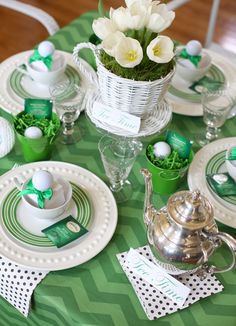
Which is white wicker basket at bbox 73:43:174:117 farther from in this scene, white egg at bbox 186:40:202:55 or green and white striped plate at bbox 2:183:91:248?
white egg at bbox 186:40:202:55

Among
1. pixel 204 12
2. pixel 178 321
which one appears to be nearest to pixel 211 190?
pixel 178 321

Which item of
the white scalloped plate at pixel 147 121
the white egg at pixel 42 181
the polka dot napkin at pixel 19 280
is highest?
the white scalloped plate at pixel 147 121

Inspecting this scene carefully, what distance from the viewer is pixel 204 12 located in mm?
3428

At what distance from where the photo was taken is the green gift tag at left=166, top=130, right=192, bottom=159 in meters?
1.24

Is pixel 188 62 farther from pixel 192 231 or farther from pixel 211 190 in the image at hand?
pixel 192 231

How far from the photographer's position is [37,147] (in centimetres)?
123

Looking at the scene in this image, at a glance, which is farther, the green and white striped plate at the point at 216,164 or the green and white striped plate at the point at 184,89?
the green and white striped plate at the point at 184,89

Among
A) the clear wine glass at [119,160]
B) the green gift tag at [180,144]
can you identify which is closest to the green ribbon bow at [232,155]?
the green gift tag at [180,144]

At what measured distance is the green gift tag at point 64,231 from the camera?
3.46 ft

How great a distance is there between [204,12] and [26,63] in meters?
2.34

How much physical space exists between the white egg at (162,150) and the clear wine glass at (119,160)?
0.05m

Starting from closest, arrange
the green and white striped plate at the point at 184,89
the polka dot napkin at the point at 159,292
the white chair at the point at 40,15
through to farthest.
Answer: the polka dot napkin at the point at 159,292, the green and white striped plate at the point at 184,89, the white chair at the point at 40,15

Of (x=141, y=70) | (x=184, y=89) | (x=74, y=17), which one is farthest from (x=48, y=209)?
(x=74, y=17)

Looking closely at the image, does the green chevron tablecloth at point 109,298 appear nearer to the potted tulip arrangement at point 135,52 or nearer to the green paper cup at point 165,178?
the green paper cup at point 165,178
